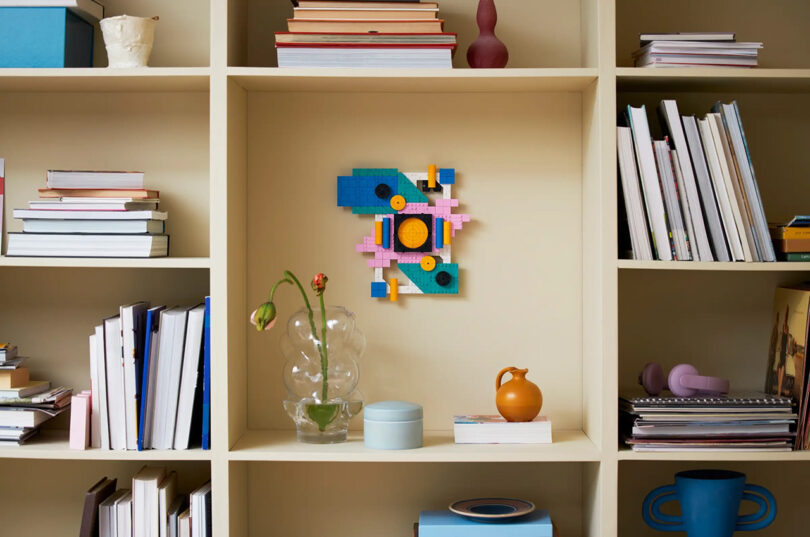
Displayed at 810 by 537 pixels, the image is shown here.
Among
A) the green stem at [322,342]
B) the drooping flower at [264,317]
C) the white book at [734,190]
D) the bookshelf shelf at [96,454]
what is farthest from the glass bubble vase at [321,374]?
the white book at [734,190]

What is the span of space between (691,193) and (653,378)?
454 millimetres

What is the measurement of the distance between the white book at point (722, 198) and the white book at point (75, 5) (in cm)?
152

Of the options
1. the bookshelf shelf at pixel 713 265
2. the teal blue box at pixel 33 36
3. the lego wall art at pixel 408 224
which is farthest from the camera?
the lego wall art at pixel 408 224

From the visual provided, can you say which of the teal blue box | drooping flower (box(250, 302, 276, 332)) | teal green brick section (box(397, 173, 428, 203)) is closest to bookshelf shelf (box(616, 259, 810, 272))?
teal green brick section (box(397, 173, 428, 203))

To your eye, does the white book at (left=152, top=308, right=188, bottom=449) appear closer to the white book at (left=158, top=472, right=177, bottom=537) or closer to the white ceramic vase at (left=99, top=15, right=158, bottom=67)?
the white book at (left=158, top=472, right=177, bottom=537)

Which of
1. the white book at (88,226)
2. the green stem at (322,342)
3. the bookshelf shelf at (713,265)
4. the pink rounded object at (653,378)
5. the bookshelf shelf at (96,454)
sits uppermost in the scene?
the white book at (88,226)

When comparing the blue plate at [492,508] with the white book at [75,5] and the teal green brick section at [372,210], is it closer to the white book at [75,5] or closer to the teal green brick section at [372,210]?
the teal green brick section at [372,210]

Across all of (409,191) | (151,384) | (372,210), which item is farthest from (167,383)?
(409,191)

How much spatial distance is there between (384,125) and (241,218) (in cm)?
45

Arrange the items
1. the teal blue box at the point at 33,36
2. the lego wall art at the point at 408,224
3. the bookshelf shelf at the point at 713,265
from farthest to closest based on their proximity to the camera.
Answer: the lego wall art at the point at 408,224 → the teal blue box at the point at 33,36 → the bookshelf shelf at the point at 713,265

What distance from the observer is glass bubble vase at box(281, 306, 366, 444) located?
6.27ft

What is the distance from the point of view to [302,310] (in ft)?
6.51

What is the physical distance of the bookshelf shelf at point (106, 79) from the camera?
1839mm

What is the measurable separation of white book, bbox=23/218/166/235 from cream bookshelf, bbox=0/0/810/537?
23 cm
